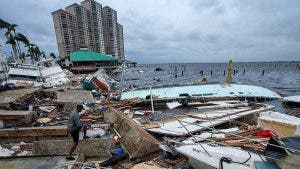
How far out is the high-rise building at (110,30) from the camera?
120 metres

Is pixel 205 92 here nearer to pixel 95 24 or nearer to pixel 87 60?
pixel 87 60

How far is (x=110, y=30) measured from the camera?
404ft

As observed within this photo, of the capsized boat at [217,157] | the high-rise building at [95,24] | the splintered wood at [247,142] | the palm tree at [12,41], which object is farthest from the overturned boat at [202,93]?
the high-rise building at [95,24]

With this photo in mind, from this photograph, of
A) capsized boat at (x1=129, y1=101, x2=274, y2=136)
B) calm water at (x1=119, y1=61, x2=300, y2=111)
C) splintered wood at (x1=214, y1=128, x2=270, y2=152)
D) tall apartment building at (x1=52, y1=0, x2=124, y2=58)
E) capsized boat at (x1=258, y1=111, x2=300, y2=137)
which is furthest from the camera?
tall apartment building at (x1=52, y1=0, x2=124, y2=58)

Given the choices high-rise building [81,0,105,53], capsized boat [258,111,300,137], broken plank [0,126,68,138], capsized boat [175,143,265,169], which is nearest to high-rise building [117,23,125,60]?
high-rise building [81,0,105,53]

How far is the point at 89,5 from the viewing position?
110 metres

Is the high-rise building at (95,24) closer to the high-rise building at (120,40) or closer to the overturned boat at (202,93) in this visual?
the high-rise building at (120,40)

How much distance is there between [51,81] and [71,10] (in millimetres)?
84795

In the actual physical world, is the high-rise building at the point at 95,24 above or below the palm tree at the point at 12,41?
above

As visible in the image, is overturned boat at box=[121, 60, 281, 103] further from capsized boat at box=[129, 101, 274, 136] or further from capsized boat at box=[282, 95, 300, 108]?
capsized boat at box=[129, 101, 274, 136]

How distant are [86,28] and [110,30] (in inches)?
662

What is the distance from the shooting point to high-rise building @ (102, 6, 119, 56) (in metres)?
120

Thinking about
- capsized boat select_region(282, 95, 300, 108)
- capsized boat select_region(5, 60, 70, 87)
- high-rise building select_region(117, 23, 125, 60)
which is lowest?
capsized boat select_region(282, 95, 300, 108)

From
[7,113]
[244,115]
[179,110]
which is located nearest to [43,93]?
[7,113]
